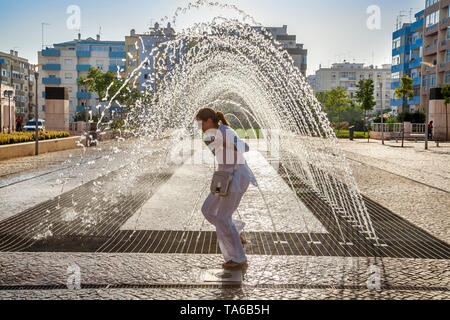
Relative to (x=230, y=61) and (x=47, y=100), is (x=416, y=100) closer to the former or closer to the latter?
(x=230, y=61)

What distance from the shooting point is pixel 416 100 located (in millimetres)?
68375

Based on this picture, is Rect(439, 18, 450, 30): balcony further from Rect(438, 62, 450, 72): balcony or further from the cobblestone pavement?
the cobblestone pavement

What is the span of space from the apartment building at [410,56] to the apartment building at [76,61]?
47962 mm

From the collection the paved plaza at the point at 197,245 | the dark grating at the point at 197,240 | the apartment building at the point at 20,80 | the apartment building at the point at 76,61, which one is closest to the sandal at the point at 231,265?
the paved plaza at the point at 197,245

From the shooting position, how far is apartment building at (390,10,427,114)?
70.0 metres

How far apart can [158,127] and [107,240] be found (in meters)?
41.3

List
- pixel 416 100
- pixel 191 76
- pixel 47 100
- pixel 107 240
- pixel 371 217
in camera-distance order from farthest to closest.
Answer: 1. pixel 416 100
2. pixel 191 76
3. pixel 47 100
4. pixel 371 217
5. pixel 107 240

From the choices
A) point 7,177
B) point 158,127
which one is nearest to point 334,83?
point 158,127

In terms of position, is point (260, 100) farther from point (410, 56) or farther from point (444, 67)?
point (410, 56)

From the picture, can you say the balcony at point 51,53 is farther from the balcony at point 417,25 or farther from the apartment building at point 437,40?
the apartment building at point 437,40

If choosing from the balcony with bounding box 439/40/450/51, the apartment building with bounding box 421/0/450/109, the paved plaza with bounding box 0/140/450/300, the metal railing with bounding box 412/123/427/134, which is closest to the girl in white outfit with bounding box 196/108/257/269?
the paved plaza with bounding box 0/140/450/300

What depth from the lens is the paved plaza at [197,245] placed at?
4.65m

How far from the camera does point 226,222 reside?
522cm

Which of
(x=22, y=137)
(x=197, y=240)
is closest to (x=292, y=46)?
(x=22, y=137)
